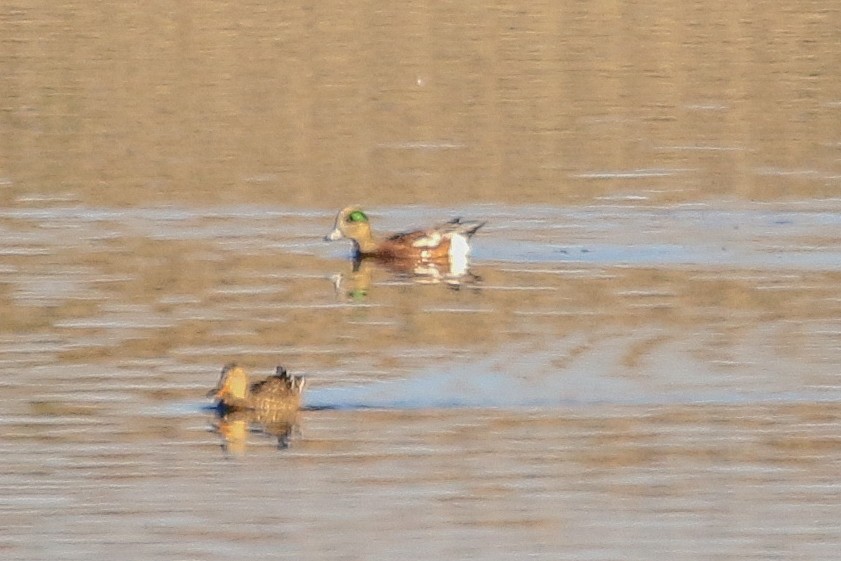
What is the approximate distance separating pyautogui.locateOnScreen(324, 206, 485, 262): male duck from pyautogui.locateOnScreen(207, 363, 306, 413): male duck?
15.2 ft

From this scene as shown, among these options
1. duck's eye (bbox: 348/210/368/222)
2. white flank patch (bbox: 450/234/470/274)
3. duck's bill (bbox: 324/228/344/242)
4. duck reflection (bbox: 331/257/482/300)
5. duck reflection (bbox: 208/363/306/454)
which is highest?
duck's eye (bbox: 348/210/368/222)

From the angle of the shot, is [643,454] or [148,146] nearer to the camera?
[643,454]

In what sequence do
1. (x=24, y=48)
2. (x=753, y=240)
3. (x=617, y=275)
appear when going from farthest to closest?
(x=24, y=48)
(x=753, y=240)
(x=617, y=275)

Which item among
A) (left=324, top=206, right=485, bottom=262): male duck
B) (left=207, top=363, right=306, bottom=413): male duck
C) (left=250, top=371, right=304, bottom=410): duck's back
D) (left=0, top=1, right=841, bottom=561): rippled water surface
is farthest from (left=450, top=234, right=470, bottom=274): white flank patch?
(left=250, top=371, right=304, bottom=410): duck's back

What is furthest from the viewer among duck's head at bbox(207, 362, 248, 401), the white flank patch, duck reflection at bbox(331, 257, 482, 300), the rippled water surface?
the white flank patch

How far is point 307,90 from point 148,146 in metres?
4.07

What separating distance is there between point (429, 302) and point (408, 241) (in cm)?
177

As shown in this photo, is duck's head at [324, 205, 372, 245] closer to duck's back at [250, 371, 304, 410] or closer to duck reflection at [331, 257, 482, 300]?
duck reflection at [331, 257, 482, 300]

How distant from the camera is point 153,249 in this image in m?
16.2

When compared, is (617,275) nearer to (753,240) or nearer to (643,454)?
(753,240)

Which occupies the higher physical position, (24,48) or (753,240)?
(24,48)

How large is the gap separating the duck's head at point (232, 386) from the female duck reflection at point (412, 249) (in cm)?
409

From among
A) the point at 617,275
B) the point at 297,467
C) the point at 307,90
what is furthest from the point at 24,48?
the point at 297,467

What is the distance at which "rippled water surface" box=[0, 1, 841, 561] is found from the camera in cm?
940
